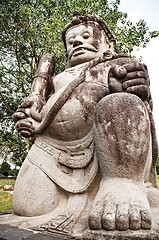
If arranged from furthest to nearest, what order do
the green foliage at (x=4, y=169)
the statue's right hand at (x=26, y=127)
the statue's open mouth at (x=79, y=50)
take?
1. the green foliage at (x=4, y=169)
2. the statue's open mouth at (x=79, y=50)
3. the statue's right hand at (x=26, y=127)

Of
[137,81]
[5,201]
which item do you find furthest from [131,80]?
[5,201]

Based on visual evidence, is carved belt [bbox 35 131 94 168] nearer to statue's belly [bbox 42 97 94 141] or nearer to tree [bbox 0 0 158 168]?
statue's belly [bbox 42 97 94 141]

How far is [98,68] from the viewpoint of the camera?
7.53 feet

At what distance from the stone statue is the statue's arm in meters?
0.01

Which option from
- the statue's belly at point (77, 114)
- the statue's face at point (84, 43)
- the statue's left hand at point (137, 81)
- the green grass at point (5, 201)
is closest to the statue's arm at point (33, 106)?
the statue's belly at point (77, 114)

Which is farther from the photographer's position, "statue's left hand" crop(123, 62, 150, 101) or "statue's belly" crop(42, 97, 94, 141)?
"statue's belly" crop(42, 97, 94, 141)

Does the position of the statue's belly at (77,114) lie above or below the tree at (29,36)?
below

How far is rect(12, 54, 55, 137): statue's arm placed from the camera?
→ 7.45ft

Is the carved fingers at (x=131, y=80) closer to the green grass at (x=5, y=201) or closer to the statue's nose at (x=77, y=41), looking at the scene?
the statue's nose at (x=77, y=41)

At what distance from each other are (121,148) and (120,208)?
0.42 m

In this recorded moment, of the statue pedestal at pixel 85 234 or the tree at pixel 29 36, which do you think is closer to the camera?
the statue pedestal at pixel 85 234

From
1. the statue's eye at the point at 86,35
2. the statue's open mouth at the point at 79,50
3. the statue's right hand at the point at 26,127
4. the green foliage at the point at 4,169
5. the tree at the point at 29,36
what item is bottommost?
the green foliage at the point at 4,169

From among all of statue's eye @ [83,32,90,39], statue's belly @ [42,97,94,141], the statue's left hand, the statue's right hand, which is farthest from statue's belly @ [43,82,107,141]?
statue's eye @ [83,32,90,39]

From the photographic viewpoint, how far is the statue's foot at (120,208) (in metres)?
1.25
